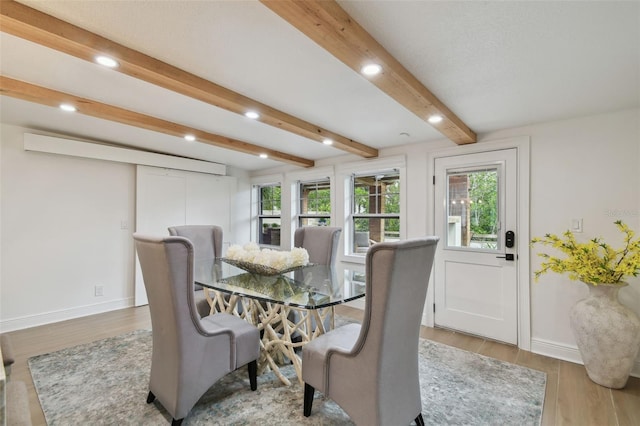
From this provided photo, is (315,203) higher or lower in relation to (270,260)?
higher

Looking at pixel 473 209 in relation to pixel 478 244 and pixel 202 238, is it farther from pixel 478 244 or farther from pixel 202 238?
pixel 202 238

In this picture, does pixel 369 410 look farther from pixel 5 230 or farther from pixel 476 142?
pixel 5 230

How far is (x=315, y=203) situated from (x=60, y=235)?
341 centimetres

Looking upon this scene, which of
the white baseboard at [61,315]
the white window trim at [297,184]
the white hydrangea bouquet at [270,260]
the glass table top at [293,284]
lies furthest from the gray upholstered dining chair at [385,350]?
the white baseboard at [61,315]

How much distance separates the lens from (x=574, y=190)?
2.64m

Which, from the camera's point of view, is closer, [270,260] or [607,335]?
[607,335]

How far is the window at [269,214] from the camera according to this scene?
18.3ft

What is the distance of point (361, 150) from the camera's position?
3693 millimetres

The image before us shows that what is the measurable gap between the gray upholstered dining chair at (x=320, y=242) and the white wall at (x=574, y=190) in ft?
6.34

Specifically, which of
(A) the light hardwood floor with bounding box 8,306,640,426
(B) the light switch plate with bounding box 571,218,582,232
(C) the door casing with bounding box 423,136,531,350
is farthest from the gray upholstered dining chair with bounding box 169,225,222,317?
(B) the light switch plate with bounding box 571,218,582,232

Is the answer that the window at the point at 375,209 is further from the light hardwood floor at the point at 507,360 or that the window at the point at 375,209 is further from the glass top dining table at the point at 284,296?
the glass top dining table at the point at 284,296

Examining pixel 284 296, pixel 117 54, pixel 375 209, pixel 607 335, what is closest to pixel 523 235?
pixel 607 335

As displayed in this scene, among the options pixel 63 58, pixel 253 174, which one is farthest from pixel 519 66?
pixel 253 174

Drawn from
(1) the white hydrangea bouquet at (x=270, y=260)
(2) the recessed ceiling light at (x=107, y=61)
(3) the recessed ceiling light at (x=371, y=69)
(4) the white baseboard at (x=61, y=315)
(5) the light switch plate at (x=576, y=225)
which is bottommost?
(4) the white baseboard at (x=61, y=315)
